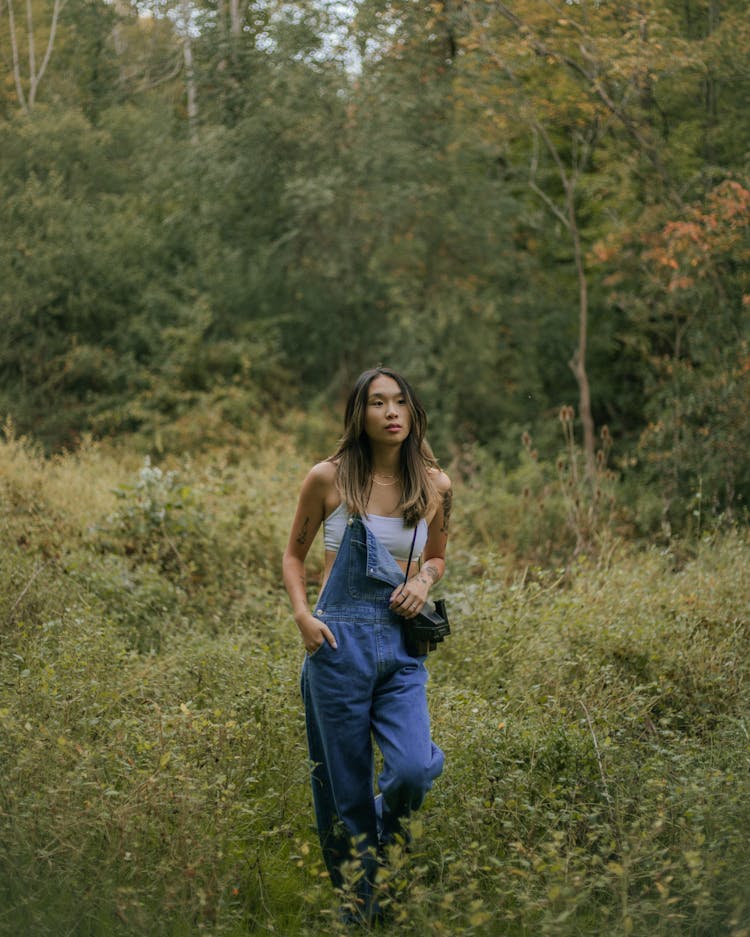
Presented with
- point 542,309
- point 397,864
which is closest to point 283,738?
point 397,864

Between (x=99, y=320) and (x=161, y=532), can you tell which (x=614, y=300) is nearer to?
(x=99, y=320)

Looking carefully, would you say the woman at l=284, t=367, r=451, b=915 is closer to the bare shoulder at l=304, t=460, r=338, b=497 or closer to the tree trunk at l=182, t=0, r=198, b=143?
the bare shoulder at l=304, t=460, r=338, b=497

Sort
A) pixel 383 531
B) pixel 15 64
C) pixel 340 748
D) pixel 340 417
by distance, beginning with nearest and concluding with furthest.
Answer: pixel 340 748, pixel 383 531, pixel 15 64, pixel 340 417

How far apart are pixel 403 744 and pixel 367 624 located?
41 cm

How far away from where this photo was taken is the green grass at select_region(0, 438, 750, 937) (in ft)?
10.8

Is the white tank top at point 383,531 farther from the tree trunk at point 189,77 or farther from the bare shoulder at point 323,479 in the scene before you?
the tree trunk at point 189,77

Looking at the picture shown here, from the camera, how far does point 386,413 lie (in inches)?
150

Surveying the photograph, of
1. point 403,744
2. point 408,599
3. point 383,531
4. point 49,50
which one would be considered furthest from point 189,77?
point 403,744

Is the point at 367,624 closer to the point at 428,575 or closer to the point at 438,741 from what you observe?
the point at 428,575

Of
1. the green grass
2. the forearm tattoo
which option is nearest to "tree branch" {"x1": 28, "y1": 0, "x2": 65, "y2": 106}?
the green grass

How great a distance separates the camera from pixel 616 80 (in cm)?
1242

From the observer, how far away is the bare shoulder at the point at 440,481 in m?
3.97

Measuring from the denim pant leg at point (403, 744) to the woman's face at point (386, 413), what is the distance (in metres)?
0.81

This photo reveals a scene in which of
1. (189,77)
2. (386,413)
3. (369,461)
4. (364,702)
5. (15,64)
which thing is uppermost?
(189,77)
